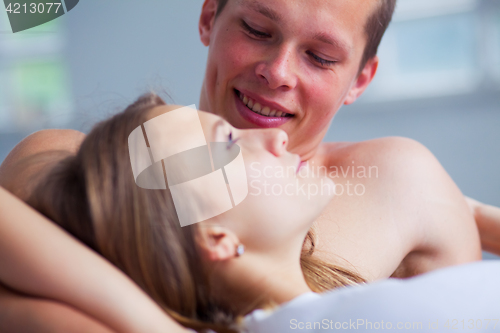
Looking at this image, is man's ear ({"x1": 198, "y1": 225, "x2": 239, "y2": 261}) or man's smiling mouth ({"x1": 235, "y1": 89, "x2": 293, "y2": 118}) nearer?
man's ear ({"x1": 198, "y1": 225, "x2": 239, "y2": 261})

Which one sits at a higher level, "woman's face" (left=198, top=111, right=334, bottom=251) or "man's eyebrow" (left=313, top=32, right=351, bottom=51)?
"man's eyebrow" (left=313, top=32, right=351, bottom=51)

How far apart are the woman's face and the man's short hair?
16.7 inches

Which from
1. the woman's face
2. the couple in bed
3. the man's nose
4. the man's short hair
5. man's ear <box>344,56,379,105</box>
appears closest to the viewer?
the couple in bed

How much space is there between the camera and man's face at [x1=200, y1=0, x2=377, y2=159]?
912 millimetres

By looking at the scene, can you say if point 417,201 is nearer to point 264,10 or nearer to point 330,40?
point 330,40

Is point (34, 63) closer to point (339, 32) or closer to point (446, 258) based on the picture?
point (339, 32)

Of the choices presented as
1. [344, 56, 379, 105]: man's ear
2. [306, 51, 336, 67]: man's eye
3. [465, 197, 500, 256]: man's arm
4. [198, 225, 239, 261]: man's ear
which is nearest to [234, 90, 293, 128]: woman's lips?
[306, 51, 336, 67]: man's eye

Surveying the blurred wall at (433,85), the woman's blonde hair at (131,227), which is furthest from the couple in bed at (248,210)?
the blurred wall at (433,85)

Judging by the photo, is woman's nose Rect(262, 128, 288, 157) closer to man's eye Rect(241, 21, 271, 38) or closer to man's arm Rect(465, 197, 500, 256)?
man's eye Rect(241, 21, 271, 38)

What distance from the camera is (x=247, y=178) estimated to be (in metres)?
0.71

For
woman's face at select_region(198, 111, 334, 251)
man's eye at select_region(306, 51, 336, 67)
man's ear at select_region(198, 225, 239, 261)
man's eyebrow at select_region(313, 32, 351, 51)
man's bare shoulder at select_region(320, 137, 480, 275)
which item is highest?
man's eyebrow at select_region(313, 32, 351, 51)

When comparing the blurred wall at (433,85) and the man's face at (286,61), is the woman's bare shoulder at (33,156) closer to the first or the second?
the man's face at (286,61)

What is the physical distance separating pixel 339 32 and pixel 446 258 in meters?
0.57

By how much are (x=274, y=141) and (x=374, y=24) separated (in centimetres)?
48
